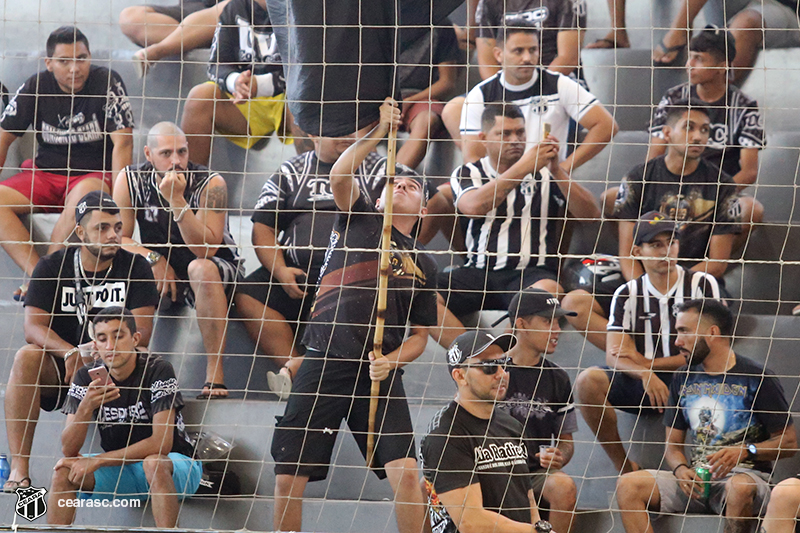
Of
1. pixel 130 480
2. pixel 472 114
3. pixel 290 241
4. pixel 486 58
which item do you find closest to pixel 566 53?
pixel 486 58

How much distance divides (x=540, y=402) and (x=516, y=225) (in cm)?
69

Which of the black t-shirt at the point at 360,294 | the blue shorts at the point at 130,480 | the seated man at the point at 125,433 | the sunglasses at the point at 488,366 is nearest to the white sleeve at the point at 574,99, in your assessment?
the black t-shirt at the point at 360,294

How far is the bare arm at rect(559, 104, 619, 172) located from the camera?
333 cm

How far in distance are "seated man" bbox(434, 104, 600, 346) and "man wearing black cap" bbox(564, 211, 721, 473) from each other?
28 cm

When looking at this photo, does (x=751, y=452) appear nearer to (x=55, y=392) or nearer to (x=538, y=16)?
(x=538, y=16)

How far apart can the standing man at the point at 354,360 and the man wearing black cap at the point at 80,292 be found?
0.66 metres

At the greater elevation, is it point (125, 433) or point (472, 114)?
point (472, 114)

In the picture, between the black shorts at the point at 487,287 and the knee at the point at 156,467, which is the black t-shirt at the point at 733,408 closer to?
the black shorts at the point at 487,287

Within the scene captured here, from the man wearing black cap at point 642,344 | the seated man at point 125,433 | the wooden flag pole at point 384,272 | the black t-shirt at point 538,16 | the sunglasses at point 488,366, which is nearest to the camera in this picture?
the sunglasses at point 488,366

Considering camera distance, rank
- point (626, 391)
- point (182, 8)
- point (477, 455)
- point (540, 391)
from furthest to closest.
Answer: point (182, 8) < point (626, 391) < point (540, 391) < point (477, 455)

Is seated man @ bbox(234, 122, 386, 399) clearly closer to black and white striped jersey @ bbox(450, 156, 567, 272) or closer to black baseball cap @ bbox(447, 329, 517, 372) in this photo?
black and white striped jersey @ bbox(450, 156, 567, 272)

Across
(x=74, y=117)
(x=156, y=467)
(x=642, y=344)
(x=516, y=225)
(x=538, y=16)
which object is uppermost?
(x=538, y=16)

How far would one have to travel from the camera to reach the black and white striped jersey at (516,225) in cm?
323

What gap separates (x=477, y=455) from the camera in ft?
8.57
